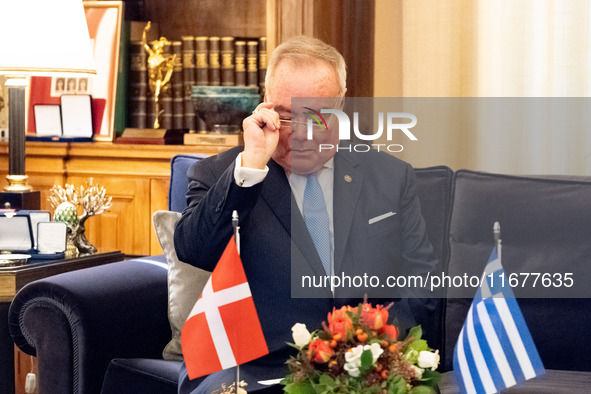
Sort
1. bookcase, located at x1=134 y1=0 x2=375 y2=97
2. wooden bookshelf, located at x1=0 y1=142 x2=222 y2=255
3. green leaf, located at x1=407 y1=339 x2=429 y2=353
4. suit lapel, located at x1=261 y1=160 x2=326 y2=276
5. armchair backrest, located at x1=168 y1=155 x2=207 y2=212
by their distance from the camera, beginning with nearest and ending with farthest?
green leaf, located at x1=407 y1=339 x2=429 y2=353 → suit lapel, located at x1=261 y1=160 x2=326 y2=276 → armchair backrest, located at x1=168 y1=155 x2=207 y2=212 → bookcase, located at x1=134 y1=0 x2=375 y2=97 → wooden bookshelf, located at x1=0 y1=142 x2=222 y2=255

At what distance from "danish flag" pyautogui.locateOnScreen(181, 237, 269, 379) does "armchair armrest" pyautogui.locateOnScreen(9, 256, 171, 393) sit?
0.50 metres

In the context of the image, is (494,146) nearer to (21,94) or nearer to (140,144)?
(140,144)

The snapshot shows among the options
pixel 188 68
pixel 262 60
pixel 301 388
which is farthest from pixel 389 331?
pixel 188 68

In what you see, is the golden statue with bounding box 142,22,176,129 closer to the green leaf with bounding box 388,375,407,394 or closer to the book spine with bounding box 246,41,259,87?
the book spine with bounding box 246,41,259,87

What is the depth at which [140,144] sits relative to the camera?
10.0 feet

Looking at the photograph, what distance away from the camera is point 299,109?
1.68m

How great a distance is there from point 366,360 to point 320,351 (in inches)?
2.6

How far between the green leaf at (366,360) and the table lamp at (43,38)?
1.51 meters

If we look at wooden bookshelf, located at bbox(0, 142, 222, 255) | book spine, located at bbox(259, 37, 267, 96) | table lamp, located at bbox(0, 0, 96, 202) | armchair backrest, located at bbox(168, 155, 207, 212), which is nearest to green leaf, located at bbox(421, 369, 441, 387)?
armchair backrest, located at bbox(168, 155, 207, 212)

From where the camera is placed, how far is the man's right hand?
1579 mm

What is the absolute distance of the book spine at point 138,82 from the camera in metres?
3.21

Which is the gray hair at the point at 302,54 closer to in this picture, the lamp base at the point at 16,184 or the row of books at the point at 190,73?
the lamp base at the point at 16,184

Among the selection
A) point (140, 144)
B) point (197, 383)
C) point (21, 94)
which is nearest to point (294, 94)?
point (197, 383)

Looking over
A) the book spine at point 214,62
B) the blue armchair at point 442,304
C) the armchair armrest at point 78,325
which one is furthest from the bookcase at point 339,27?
the armchair armrest at point 78,325
